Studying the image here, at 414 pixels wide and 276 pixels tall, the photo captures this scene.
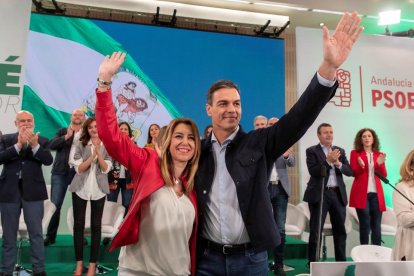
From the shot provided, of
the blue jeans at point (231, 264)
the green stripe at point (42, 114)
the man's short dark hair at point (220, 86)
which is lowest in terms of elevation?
the blue jeans at point (231, 264)

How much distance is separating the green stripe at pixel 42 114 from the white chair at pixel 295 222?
128 inches

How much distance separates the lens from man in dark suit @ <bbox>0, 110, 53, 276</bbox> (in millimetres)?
3436

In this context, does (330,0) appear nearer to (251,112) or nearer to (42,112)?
(251,112)

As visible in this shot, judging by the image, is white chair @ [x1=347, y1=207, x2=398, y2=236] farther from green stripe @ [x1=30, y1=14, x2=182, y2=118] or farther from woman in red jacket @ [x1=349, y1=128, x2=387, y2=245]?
green stripe @ [x1=30, y1=14, x2=182, y2=118]

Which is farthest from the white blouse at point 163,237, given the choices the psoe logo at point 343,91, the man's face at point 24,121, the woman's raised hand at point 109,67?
the psoe logo at point 343,91

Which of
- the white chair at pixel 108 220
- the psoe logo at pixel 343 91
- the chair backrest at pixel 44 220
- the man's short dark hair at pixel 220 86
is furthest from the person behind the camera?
the psoe logo at pixel 343 91

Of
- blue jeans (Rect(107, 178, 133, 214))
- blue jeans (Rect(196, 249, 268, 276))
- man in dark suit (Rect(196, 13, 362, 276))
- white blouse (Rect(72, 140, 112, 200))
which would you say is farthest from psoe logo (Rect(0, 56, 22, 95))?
blue jeans (Rect(196, 249, 268, 276))

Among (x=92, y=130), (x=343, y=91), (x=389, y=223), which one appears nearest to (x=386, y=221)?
(x=389, y=223)

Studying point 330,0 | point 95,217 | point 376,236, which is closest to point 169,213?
point 95,217

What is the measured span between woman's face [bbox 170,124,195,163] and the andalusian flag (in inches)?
150

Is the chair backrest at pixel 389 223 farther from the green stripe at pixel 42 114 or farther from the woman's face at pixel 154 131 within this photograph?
the green stripe at pixel 42 114

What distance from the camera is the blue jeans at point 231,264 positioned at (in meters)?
1.57

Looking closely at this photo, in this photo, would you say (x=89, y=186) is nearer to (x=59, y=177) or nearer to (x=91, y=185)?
(x=91, y=185)

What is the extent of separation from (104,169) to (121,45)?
2.65 meters
